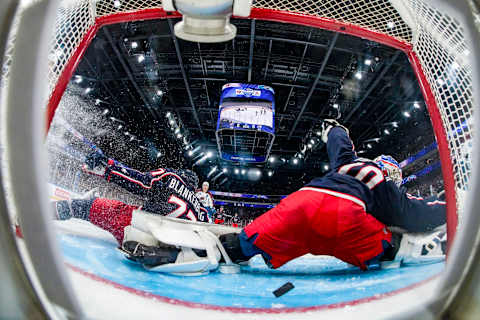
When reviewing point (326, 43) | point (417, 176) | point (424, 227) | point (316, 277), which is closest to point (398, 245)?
point (424, 227)

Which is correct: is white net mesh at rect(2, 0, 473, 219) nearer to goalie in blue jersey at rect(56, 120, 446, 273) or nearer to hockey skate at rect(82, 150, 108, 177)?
goalie in blue jersey at rect(56, 120, 446, 273)

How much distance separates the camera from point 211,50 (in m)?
4.45

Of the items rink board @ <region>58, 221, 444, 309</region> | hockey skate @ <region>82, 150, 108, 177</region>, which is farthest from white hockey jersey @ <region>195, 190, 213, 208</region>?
rink board @ <region>58, 221, 444, 309</region>

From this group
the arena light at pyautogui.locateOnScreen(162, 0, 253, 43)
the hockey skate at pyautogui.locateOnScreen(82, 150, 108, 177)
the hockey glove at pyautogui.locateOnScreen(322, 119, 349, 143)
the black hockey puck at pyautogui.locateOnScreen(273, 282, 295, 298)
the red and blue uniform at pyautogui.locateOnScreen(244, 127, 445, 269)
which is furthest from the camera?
the hockey skate at pyautogui.locateOnScreen(82, 150, 108, 177)

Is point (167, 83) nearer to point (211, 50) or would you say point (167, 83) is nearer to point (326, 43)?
point (211, 50)

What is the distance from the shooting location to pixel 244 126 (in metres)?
3.53

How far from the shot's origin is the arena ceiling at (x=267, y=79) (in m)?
4.16

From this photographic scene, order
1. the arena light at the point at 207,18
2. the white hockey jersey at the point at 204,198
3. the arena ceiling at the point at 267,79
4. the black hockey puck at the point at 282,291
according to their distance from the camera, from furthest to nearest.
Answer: the arena ceiling at the point at 267,79 → the white hockey jersey at the point at 204,198 → the black hockey puck at the point at 282,291 → the arena light at the point at 207,18

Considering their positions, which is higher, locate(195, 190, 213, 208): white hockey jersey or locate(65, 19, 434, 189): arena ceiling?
locate(65, 19, 434, 189): arena ceiling

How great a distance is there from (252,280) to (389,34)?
83 centimetres

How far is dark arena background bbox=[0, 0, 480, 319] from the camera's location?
0.84 ft

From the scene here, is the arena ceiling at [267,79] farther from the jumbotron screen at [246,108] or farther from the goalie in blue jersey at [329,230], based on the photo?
the goalie in blue jersey at [329,230]

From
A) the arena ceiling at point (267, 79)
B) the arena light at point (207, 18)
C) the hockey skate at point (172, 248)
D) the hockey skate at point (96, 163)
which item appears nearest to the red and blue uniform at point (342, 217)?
the hockey skate at point (172, 248)

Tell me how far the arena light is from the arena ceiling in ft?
12.5
